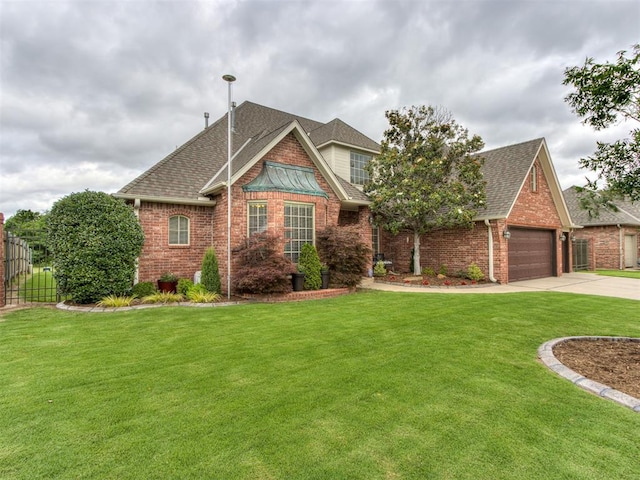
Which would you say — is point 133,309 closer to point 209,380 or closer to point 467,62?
point 209,380

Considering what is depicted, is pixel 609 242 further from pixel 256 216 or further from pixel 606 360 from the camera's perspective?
pixel 256 216

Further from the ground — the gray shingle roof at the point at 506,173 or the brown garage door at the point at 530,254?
the gray shingle roof at the point at 506,173

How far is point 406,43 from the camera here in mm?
11469

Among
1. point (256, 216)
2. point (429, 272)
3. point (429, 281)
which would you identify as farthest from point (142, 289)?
point (429, 272)

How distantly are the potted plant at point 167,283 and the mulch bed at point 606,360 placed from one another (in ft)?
33.8

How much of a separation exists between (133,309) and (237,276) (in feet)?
9.24

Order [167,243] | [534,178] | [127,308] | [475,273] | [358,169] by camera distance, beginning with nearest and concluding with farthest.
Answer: [127,308]
[167,243]
[475,273]
[534,178]
[358,169]

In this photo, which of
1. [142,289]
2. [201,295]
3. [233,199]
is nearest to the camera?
[201,295]

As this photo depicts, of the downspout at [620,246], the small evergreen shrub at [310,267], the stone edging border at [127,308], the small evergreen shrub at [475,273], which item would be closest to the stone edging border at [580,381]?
the small evergreen shrub at [310,267]

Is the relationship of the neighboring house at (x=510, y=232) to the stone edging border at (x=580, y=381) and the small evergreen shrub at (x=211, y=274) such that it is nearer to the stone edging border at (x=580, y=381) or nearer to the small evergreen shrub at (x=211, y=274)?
the stone edging border at (x=580, y=381)

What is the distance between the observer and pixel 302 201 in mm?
11602

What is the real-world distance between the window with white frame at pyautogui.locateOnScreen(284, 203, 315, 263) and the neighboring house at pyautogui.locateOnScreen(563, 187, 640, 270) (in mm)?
20024

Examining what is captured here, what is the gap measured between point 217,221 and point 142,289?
330 centimetres

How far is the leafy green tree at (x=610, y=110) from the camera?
3.93 meters
